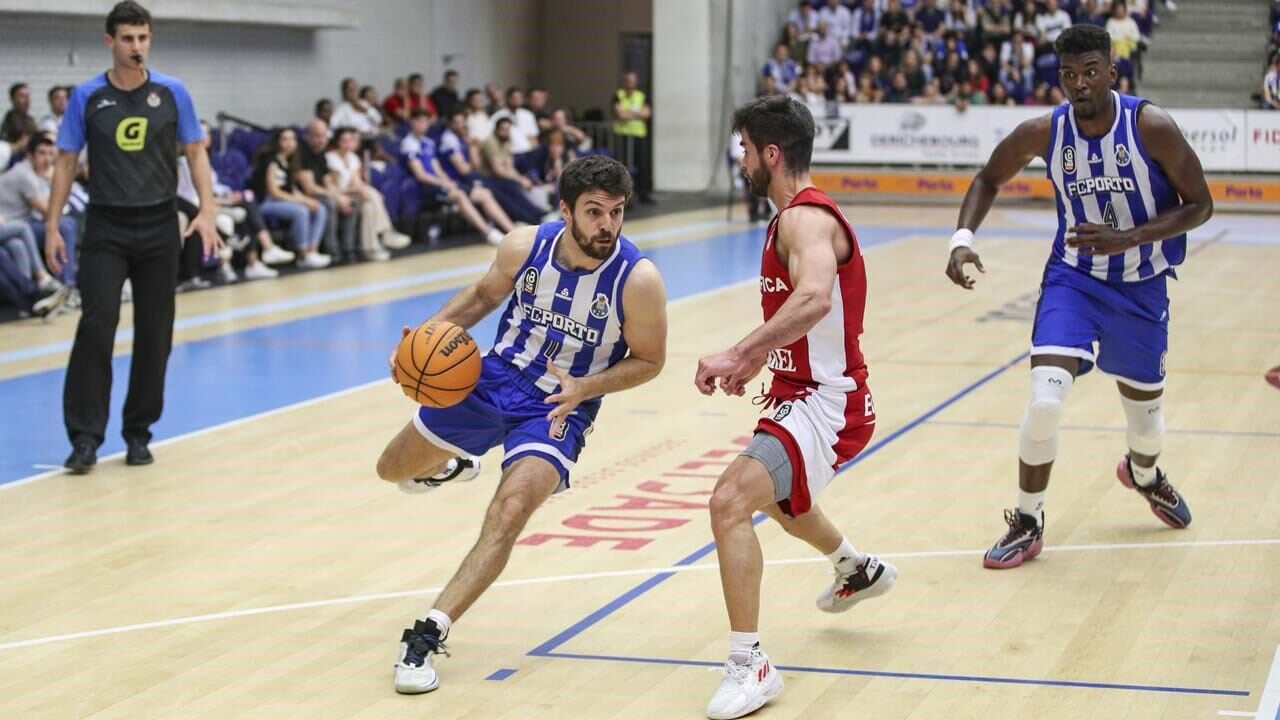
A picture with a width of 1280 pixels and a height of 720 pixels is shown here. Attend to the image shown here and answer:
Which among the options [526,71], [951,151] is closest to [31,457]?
[951,151]

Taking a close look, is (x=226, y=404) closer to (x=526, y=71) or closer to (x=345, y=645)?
(x=345, y=645)

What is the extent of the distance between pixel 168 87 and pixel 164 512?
2.19 m

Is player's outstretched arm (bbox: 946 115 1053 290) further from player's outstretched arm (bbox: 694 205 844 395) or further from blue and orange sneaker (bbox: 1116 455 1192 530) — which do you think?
player's outstretched arm (bbox: 694 205 844 395)

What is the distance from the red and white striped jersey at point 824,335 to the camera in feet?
16.0

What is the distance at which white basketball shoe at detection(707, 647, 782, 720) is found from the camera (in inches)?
179

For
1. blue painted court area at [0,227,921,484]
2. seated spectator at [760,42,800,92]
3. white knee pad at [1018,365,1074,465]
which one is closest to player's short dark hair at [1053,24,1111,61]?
white knee pad at [1018,365,1074,465]

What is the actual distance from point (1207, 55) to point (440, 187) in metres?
13.6

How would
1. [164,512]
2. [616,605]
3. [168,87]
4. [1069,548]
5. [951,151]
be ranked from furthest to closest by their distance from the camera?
[951,151], [168,87], [164,512], [1069,548], [616,605]

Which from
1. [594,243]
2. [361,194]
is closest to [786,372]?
[594,243]

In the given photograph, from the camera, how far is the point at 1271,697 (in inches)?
184

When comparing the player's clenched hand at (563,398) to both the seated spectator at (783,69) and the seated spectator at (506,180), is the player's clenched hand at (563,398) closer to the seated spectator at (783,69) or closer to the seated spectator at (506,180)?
the seated spectator at (506,180)

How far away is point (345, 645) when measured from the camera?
5336mm

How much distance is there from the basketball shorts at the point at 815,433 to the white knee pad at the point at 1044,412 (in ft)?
4.34

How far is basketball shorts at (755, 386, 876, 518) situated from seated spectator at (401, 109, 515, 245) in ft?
44.1
